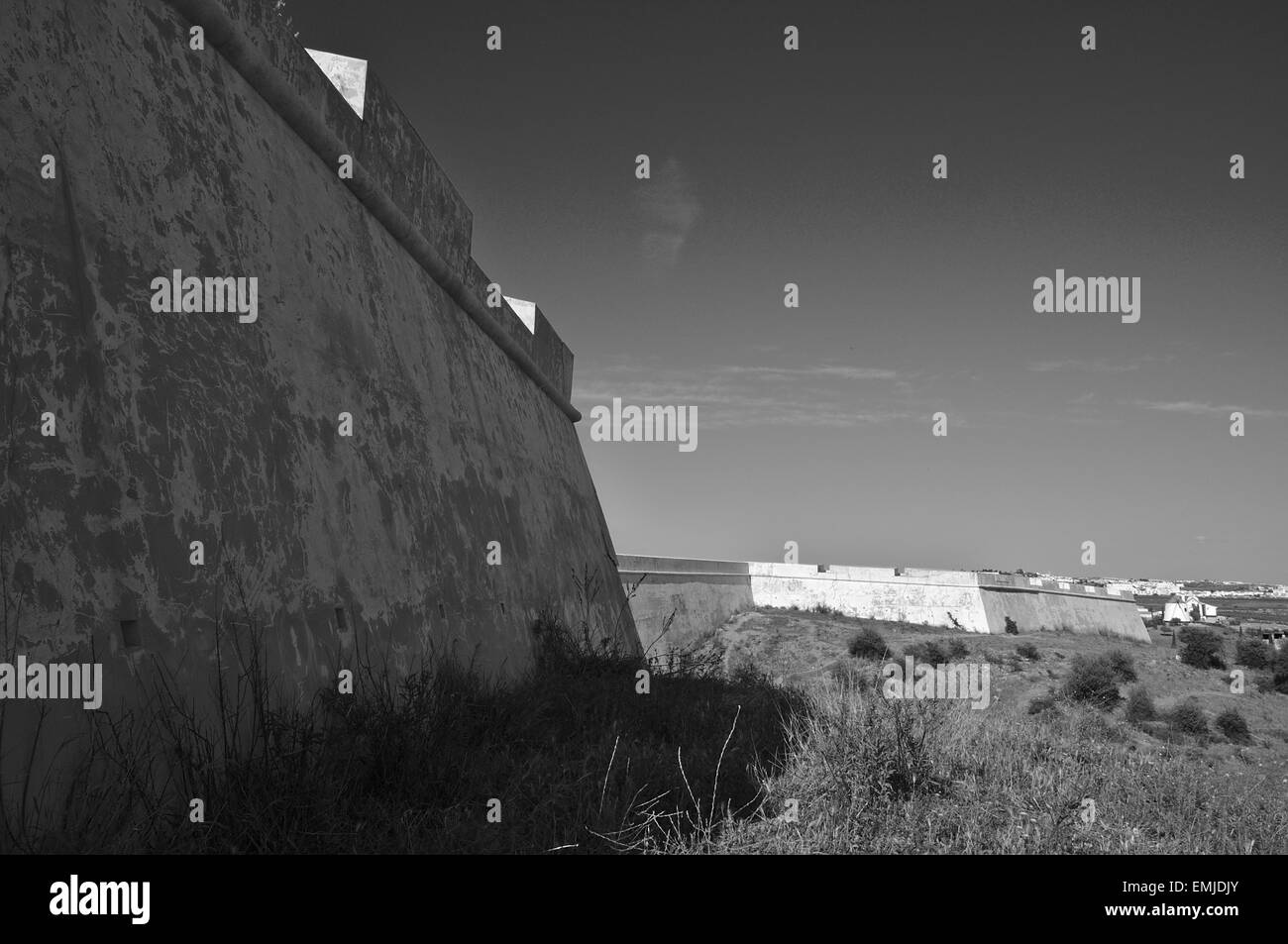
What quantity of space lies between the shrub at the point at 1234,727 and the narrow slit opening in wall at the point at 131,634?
22.1 m

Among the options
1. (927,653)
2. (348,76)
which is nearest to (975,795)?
(348,76)

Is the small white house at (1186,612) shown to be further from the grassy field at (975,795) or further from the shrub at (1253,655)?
the grassy field at (975,795)

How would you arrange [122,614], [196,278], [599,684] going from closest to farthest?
[122,614]
[196,278]
[599,684]

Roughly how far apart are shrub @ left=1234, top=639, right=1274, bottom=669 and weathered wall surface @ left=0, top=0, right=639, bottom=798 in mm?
34230

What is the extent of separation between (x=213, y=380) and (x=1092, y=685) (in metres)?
22.4

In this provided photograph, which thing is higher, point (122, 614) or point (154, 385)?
point (154, 385)

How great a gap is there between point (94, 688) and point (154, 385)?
3.53ft

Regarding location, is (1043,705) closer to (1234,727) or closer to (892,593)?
(1234,727)

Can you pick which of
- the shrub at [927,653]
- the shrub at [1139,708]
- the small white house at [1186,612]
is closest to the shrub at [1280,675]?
the shrub at [1139,708]

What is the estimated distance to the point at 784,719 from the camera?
4.94 meters

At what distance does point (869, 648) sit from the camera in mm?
24094
